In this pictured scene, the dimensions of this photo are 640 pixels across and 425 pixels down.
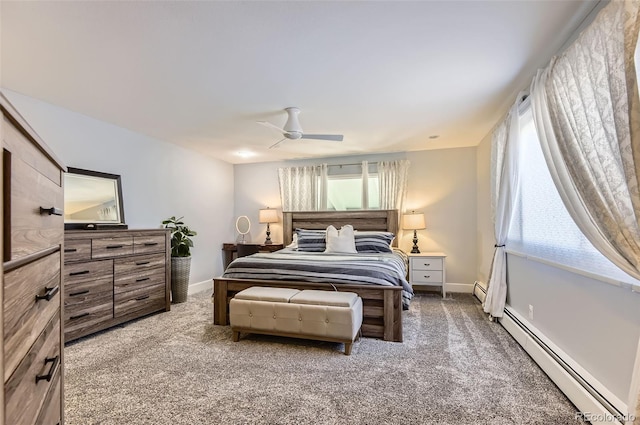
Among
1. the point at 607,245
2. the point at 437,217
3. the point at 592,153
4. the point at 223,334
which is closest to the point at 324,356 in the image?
the point at 223,334

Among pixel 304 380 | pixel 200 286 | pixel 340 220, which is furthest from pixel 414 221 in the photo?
pixel 200 286

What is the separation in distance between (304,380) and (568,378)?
5.66 ft

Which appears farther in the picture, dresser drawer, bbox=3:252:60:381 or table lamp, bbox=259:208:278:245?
table lamp, bbox=259:208:278:245

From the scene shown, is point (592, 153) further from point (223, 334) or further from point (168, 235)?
point (168, 235)

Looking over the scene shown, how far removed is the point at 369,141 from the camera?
4.47 meters

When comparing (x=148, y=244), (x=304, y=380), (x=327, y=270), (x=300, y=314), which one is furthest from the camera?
(x=148, y=244)

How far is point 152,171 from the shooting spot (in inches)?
165

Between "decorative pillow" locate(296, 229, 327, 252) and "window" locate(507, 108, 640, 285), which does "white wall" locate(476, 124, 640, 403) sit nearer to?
"window" locate(507, 108, 640, 285)

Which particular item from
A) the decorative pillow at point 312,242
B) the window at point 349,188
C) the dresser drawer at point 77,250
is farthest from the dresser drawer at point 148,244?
the window at point 349,188

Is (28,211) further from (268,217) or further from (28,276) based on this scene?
(268,217)

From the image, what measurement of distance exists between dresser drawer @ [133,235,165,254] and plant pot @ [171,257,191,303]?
0.44 metres

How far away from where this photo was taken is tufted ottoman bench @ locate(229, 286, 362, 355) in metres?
2.54

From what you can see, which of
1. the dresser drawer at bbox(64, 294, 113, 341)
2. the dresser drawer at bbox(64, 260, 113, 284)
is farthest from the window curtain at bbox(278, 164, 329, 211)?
the dresser drawer at bbox(64, 294, 113, 341)

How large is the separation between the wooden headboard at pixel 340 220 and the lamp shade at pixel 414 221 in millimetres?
228
